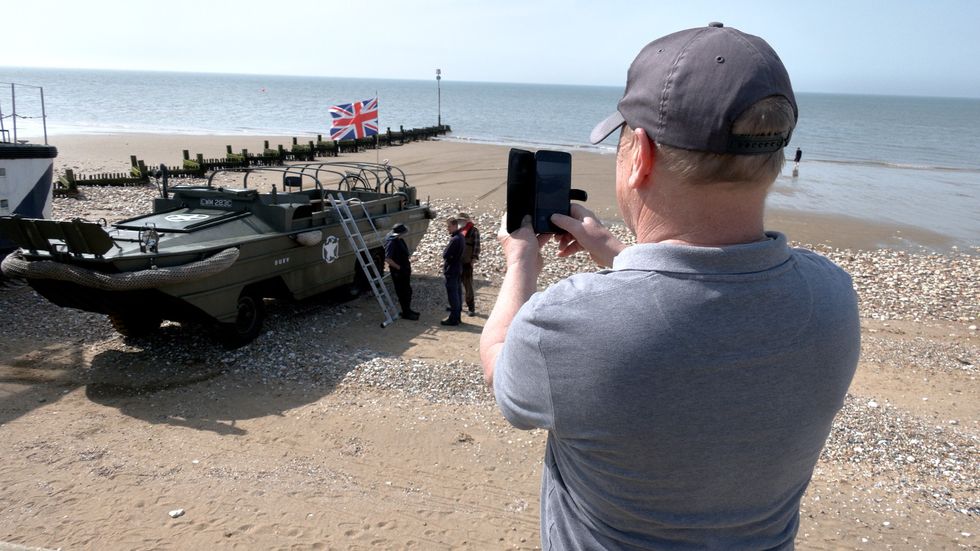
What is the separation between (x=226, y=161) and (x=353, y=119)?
1557cm

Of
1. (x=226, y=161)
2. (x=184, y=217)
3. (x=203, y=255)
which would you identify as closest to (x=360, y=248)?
(x=184, y=217)

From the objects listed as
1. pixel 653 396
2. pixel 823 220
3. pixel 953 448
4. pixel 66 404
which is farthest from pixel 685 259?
pixel 823 220

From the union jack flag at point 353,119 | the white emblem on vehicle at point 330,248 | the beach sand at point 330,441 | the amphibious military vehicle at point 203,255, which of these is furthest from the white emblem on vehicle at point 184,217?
the union jack flag at point 353,119

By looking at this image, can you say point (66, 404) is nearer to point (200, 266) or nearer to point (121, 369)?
point (121, 369)

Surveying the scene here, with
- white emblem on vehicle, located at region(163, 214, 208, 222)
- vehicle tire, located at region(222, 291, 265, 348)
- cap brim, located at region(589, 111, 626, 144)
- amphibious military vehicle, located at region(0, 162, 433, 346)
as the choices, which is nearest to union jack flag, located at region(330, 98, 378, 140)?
amphibious military vehicle, located at region(0, 162, 433, 346)

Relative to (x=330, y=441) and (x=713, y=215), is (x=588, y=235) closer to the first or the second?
(x=713, y=215)

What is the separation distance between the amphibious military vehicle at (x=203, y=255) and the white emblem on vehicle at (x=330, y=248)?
0.02m

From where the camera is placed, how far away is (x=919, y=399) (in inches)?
342

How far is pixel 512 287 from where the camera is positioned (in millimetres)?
1722

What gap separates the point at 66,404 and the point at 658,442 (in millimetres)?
7943

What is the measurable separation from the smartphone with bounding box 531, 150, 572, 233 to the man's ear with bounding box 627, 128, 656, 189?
0.45m

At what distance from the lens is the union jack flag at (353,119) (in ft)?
50.1

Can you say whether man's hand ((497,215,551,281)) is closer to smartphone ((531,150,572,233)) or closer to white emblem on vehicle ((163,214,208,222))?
smartphone ((531,150,572,233))

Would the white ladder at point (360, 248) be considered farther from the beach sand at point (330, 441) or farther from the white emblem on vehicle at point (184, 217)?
the white emblem on vehicle at point (184, 217)
